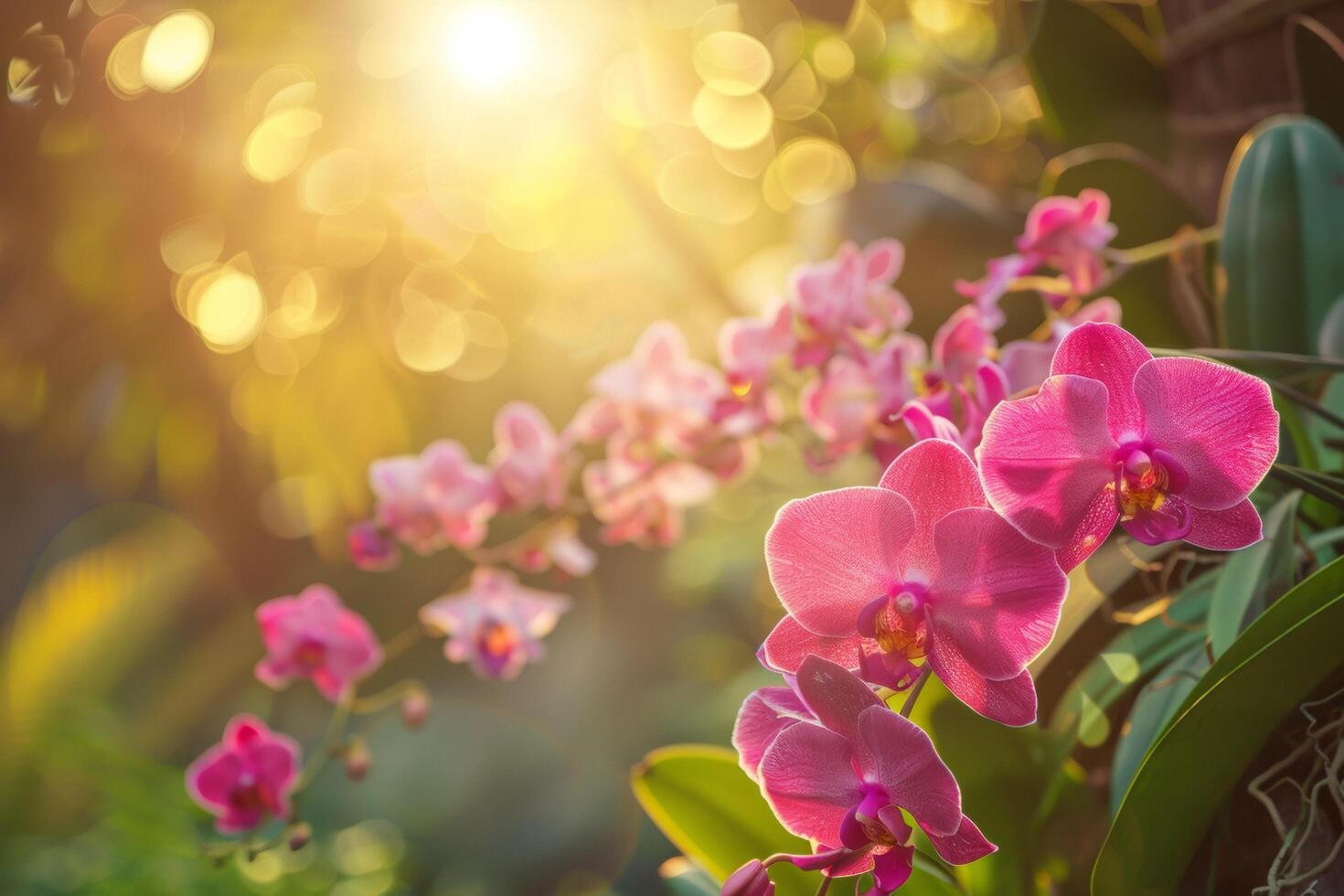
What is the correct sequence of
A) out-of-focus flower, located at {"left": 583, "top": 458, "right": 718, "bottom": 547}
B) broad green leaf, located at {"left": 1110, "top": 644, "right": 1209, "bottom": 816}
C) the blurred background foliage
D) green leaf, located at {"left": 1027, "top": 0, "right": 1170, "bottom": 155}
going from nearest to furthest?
broad green leaf, located at {"left": 1110, "top": 644, "right": 1209, "bottom": 816}, out-of-focus flower, located at {"left": 583, "top": 458, "right": 718, "bottom": 547}, green leaf, located at {"left": 1027, "top": 0, "right": 1170, "bottom": 155}, the blurred background foliage

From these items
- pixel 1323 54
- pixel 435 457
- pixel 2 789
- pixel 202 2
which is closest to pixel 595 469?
pixel 435 457

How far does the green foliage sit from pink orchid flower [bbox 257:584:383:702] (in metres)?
0.49

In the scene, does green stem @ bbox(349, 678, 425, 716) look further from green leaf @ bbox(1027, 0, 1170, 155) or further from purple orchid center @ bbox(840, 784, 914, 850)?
green leaf @ bbox(1027, 0, 1170, 155)

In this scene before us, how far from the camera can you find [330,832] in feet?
5.41

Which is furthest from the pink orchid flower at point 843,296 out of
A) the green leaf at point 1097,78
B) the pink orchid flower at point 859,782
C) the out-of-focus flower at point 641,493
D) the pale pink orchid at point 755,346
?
the green leaf at point 1097,78

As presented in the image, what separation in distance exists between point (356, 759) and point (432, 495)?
15 cm

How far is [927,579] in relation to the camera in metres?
0.25

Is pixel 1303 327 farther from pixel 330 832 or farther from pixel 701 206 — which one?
pixel 330 832

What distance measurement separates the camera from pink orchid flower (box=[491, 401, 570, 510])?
0.55 metres

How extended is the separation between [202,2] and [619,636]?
123 cm

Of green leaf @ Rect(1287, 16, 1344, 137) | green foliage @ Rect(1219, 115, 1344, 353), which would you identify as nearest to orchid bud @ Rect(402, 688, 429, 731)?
green foliage @ Rect(1219, 115, 1344, 353)

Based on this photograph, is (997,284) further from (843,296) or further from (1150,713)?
(1150,713)

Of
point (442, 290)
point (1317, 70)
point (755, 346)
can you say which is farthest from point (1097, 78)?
point (442, 290)

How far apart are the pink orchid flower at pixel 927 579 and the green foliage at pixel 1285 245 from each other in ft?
1.03
